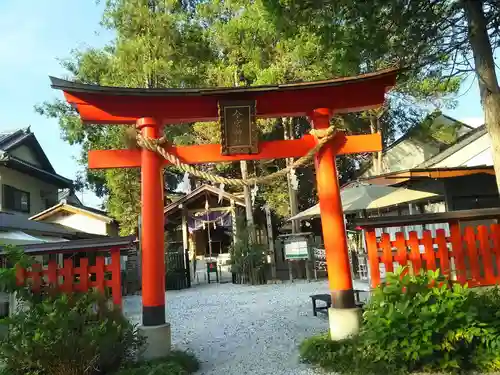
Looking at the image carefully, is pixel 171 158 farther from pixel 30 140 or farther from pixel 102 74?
pixel 30 140

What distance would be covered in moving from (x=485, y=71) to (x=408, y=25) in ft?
4.35

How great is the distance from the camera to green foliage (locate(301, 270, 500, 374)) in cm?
473

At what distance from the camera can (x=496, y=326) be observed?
4891 mm

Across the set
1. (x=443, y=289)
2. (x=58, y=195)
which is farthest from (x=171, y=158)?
(x=58, y=195)

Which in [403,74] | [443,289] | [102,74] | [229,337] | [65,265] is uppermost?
[102,74]

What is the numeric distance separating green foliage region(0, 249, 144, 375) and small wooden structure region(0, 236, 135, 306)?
0.49 ft

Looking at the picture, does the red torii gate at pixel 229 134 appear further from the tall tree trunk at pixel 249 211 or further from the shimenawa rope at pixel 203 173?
the tall tree trunk at pixel 249 211

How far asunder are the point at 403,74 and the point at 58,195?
74.1 feet

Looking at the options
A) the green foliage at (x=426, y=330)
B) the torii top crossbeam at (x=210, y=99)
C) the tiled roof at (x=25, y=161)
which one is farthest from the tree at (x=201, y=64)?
the green foliage at (x=426, y=330)

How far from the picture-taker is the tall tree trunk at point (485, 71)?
5.68 meters

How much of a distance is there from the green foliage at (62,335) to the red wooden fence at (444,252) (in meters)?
3.26

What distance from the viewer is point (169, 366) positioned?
5.20 meters

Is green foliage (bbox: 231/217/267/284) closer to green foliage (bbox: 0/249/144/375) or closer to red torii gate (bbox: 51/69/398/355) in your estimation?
red torii gate (bbox: 51/69/398/355)


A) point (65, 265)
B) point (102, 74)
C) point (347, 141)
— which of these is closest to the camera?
point (65, 265)
